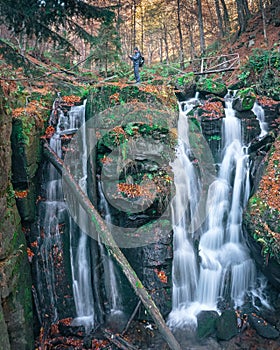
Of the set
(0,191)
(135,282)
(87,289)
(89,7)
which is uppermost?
(89,7)

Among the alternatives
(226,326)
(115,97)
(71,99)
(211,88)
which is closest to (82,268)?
(226,326)

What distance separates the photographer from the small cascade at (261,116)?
33.8 feet

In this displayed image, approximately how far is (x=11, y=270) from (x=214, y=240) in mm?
5981

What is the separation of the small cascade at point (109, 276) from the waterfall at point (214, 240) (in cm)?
156

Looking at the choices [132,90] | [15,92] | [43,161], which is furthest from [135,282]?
[15,92]

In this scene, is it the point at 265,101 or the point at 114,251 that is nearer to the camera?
the point at 114,251

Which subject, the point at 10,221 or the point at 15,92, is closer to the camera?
the point at 10,221

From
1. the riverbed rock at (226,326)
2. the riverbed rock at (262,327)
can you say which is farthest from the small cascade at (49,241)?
the riverbed rock at (262,327)

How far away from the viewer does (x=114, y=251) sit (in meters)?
6.46

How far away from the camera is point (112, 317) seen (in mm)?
7652

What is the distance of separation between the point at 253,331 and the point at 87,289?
14.9ft

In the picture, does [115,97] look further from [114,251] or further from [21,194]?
[114,251]

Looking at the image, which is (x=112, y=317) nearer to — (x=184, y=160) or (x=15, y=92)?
(x=184, y=160)

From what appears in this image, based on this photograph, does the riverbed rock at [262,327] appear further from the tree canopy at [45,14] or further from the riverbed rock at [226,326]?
the tree canopy at [45,14]
